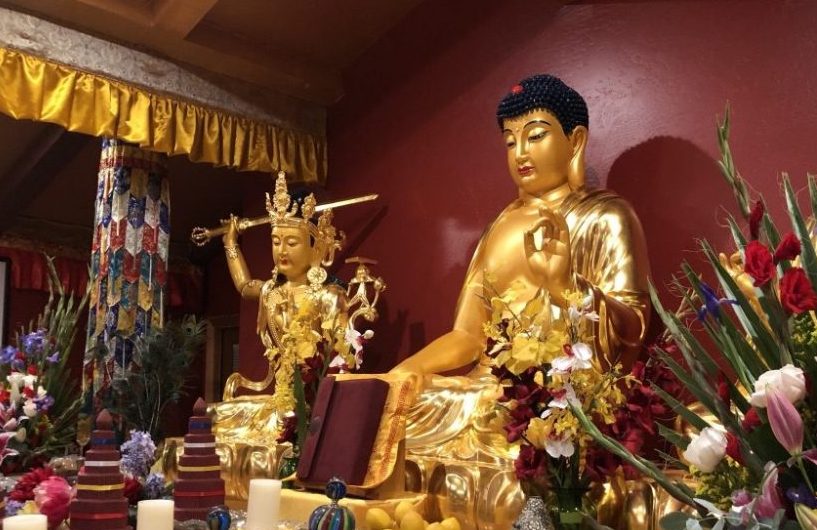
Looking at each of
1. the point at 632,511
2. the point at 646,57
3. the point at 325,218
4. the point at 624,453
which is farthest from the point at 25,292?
the point at 624,453

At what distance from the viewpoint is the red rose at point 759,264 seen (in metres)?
1.06

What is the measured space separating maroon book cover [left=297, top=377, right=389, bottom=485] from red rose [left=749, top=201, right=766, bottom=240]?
61.0 inches

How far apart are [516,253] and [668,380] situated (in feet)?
4.53

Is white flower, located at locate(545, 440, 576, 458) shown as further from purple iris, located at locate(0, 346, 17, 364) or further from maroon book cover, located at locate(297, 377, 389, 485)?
purple iris, located at locate(0, 346, 17, 364)

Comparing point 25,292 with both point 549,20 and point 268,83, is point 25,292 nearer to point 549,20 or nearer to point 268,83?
point 268,83

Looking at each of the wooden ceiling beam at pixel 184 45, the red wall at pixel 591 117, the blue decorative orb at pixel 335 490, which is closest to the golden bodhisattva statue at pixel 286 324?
the red wall at pixel 591 117

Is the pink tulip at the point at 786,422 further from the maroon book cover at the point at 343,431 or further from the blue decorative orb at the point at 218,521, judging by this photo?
the maroon book cover at the point at 343,431

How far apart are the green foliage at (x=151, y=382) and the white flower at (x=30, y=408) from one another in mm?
296

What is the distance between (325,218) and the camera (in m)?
3.97

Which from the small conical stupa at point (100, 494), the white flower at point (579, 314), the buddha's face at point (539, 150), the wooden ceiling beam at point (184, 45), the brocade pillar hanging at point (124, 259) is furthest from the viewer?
the brocade pillar hanging at point (124, 259)

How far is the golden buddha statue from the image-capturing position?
2463mm

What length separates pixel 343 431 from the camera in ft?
8.29

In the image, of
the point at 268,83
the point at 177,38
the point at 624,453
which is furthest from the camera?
the point at 268,83

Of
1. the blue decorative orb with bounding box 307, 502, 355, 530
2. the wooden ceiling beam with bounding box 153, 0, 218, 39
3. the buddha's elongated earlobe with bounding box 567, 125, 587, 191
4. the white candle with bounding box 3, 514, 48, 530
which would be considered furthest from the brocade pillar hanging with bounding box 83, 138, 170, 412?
the white candle with bounding box 3, 514, 48, 530
